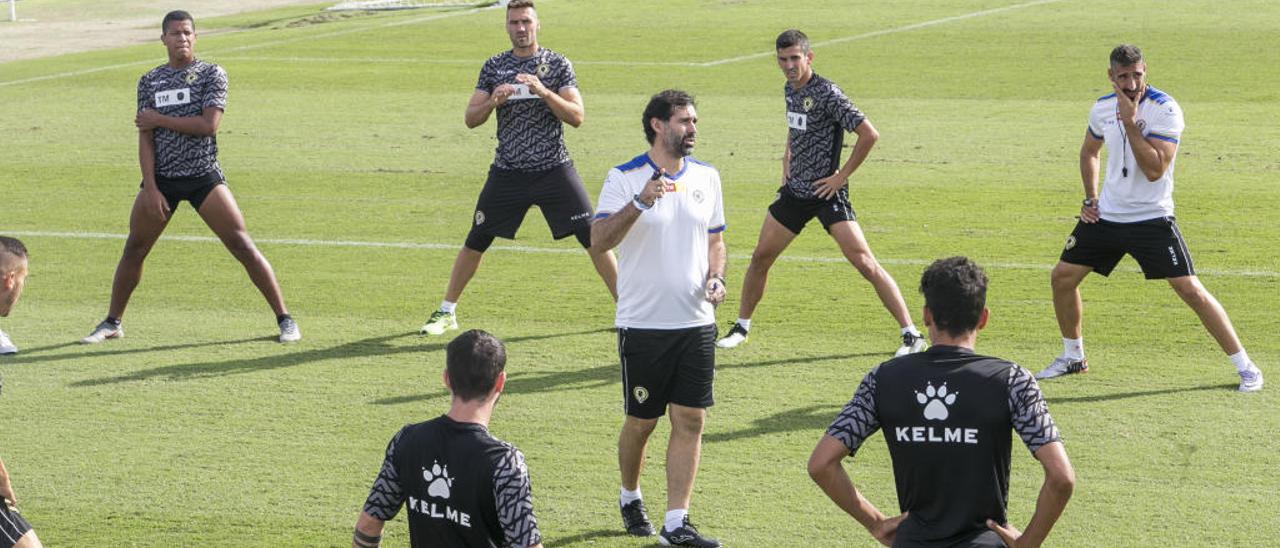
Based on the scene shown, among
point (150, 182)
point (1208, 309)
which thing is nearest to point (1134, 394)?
point (1208, 309)

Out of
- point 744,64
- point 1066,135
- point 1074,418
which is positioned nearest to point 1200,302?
point 1074,418

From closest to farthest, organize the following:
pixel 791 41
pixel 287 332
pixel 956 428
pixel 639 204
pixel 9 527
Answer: pixel 956 428 < pixel 9 527 < pixel 639 204 < pixel 791 41 < pixel 287 332

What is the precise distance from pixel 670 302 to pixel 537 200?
4320 millimetres

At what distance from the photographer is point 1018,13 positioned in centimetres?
3684

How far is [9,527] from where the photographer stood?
21.4 ft

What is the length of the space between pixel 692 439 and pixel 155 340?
5.77 meters

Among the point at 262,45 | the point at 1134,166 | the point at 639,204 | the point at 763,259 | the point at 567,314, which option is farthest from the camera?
the point at 262,45

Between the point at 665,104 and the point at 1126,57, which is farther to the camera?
the point at 1126,57

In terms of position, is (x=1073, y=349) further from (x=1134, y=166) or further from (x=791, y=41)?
(x=791, y=41)

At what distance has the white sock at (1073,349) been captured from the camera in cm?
1094

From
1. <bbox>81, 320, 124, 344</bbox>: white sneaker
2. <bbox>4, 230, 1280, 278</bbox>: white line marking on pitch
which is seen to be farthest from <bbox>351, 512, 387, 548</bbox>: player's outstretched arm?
<bbox>4, 230, 1280, 278</bbox>: white line marking on pitch

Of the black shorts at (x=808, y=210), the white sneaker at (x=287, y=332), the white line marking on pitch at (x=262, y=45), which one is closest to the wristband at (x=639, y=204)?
the black shorts at (x=808, y=210)

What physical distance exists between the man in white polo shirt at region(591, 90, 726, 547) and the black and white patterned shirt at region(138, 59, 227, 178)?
4921 mm

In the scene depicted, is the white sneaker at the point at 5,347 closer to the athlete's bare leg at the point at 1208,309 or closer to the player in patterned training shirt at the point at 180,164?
the player in patterned training shirt at the point at 180,164
